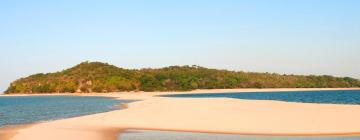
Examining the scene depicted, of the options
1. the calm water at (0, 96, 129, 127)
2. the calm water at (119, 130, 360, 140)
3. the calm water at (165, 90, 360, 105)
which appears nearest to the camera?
the calm water at (119, 130, 360, 140)

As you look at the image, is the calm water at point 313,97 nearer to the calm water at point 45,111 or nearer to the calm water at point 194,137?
the calm water at point 45,111

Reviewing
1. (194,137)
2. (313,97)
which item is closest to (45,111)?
(194,137)

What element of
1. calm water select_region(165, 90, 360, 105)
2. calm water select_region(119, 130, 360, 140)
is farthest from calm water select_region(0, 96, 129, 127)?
calm water select_region(165, 90, 360, 105)

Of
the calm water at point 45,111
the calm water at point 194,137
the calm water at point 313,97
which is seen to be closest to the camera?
the calm water at point 194,137

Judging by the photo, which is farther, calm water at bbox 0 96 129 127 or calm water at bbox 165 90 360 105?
calm water at bbox 165 90 360 105

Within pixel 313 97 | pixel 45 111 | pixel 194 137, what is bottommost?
pixel 194 137

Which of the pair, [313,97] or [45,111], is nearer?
[45,111]

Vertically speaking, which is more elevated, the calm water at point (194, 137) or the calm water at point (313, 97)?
the calm water at point (313, 97)

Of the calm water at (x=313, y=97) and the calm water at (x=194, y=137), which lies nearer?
the calm water at (x=194, y=137)

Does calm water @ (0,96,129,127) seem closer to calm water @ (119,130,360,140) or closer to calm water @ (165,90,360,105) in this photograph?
calm water @ (119,130,360,140)

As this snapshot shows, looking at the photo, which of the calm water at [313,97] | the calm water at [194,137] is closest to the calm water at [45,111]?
the calm water at [194,137]

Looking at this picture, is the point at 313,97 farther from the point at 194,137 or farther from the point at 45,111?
the point at 194,137

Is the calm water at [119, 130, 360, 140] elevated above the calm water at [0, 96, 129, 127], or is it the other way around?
the calm water at [0, 96, 129, 127]

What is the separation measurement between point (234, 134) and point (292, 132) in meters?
3.37
